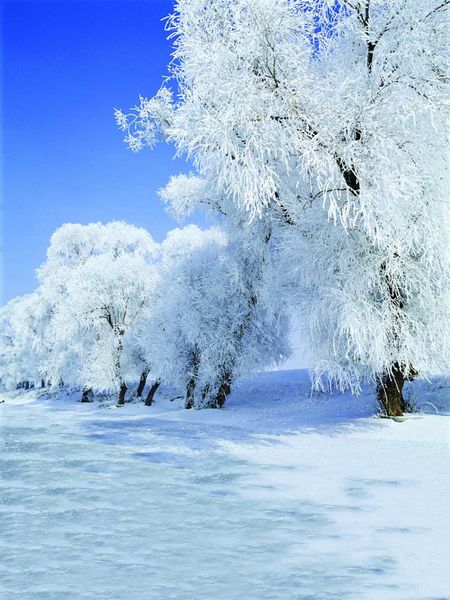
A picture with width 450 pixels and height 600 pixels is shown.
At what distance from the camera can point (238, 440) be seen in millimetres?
12742

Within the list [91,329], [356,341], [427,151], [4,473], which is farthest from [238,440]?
[91,329]

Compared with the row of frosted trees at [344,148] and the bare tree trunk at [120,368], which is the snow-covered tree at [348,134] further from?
the bare tree trunk at [120,368]

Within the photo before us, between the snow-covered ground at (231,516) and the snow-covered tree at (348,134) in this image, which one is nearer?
the snow-covered ground at (231,516)

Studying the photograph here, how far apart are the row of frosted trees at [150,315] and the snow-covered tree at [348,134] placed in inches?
148

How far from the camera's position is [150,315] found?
2519 centimetres

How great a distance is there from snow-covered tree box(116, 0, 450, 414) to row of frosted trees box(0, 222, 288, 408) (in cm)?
377

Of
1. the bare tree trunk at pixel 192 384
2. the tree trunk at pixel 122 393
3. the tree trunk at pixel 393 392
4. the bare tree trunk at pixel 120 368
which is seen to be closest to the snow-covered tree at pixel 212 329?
the bare tree trunk at pixel 192 384

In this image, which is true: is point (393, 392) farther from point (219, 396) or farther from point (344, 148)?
point (219, 396)

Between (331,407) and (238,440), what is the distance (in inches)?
222

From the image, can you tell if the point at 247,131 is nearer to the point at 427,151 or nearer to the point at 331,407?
the point at 427,151

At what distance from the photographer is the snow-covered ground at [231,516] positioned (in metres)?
4.25

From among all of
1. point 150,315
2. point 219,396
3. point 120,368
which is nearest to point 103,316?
point 120,368


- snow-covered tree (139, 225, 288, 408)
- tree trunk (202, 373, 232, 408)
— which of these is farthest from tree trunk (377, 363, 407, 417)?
tree trunk (202, 373, 232, 408)

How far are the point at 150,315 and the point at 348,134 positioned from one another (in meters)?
15.4
